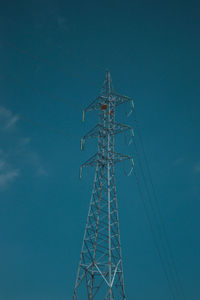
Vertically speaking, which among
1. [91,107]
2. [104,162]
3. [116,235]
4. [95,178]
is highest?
[91,107]

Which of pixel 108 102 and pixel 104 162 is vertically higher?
pixel 108 102

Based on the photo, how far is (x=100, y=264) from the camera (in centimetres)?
2356

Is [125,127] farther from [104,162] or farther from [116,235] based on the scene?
[116,235]

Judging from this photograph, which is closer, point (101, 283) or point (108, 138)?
point (101, 283)

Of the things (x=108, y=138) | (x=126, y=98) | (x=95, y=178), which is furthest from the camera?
(x=126, y=98)

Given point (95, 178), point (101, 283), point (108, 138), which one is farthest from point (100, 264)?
point (108, 138)

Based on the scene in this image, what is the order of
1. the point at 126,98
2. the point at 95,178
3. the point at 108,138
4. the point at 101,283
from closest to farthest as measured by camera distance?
1. the point at 101,283
2. the point at 95,178
3. the point at 108,138
4. the point at 126,98

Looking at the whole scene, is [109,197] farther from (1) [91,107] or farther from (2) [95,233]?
(1) [91,107]

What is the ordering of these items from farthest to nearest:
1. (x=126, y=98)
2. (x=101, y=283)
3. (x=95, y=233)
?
(x=126, y=98) → (x=95, y=233) → (x=101, y=283)

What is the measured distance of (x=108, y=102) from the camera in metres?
31.4

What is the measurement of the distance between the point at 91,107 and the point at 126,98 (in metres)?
3.99

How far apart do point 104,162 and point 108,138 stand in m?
2.64

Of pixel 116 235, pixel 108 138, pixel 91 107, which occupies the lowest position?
pixel 116 235

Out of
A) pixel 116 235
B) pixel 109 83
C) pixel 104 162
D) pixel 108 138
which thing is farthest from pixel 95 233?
pixel 109 83
